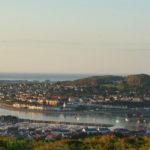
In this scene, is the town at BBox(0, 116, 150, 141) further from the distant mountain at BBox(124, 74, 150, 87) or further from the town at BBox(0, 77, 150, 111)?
the distant mountain at BBox(124, 74, 150, 87)

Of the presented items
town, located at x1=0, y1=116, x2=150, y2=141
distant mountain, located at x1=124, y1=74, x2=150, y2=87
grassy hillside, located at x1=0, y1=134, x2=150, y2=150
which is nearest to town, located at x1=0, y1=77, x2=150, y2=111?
distant mountain, located at x1=124, y1=74, x2=150, y2=87

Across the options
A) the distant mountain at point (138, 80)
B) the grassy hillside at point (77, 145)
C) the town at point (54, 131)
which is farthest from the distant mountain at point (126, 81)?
the grassy hillside at point (77, 145)

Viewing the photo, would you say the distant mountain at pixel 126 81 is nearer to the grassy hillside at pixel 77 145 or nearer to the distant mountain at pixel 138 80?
the distant mountain at pixel 138 80

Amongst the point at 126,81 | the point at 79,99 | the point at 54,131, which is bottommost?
the point at 54,131

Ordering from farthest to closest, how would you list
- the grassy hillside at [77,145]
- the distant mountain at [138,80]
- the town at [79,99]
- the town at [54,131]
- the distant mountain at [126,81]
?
the distant mountain at [126,81] → the distant mountain at [138,80] → the town at [79,99] → the town at [54,131] → the grassy hillside at [77,145]

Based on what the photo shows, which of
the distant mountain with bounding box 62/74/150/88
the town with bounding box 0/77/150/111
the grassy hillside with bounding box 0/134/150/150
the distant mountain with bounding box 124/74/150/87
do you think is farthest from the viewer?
the distant mountain with bounding box 62/74/150/88

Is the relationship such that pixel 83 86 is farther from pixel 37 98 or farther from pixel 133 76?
pixel 37 98

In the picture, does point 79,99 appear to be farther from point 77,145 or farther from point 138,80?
point 77,145

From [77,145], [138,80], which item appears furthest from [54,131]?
[138,80]

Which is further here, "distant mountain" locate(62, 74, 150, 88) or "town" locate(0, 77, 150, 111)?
"distant mountain" locate(62, 74, 150, 88)
